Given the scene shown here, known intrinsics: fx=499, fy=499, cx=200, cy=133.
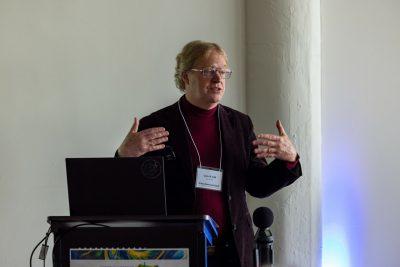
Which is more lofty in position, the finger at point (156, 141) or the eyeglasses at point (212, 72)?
the eyeglasses at point (212, 72)

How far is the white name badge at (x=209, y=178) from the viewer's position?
6.66 ft

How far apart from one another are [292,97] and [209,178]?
103 centimetres

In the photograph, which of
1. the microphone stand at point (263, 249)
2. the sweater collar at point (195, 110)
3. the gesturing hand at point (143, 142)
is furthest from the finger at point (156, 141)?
the microphone stand at point (263, 249)

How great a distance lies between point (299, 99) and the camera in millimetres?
2855

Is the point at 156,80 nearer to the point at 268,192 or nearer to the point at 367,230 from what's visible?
the point at 268,192

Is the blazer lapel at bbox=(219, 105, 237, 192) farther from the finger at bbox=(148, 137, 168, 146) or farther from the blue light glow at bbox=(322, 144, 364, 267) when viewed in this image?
the blue light glow at bbox=(322, 144, 364, 267)

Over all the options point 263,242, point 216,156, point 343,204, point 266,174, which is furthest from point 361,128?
point 263,242

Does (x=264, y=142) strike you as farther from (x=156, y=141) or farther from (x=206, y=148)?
(x=156, y=141)

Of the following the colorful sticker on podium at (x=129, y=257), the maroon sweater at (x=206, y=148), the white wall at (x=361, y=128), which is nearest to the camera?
the colorful sticker on podium at (x=129, y=257)

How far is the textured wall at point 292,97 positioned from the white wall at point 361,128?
18cm

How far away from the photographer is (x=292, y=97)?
285cm

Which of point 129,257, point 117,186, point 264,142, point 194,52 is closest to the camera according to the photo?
point 129,257

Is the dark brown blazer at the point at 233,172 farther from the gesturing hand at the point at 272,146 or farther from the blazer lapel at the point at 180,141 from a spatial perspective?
the gesturing hand at the point at 272,146

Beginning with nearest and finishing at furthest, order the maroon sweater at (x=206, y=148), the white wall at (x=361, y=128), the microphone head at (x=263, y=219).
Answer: the microphone head at (x=263, y=219), the maroon sweater at (x=206, y=148), the white wall at (x=361, y=128)
